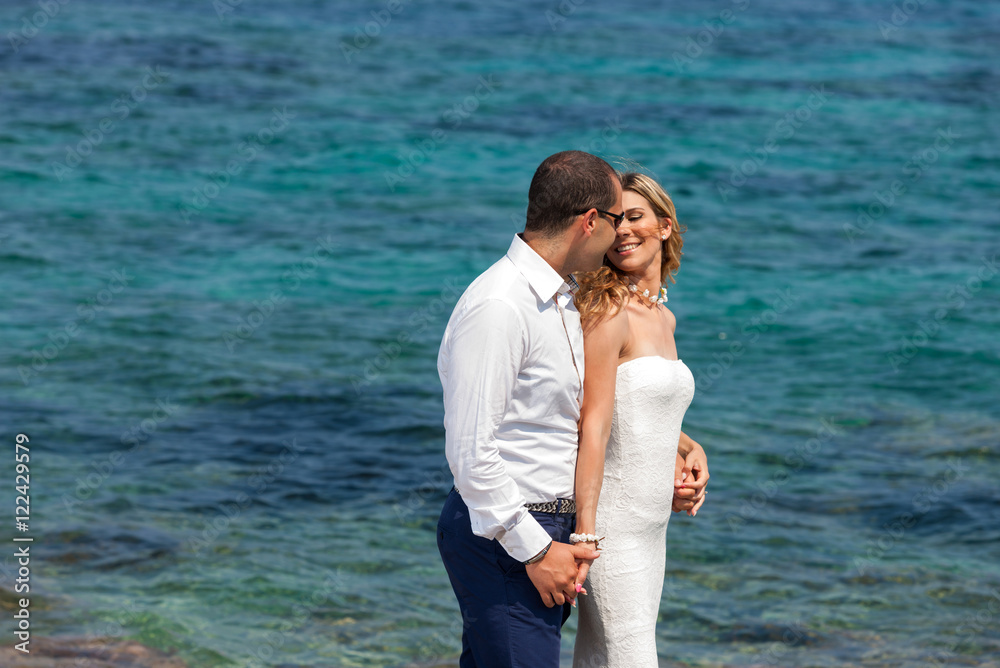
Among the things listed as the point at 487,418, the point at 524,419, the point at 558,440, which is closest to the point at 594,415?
the point at 558,440

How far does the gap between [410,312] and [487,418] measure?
10.1 meters

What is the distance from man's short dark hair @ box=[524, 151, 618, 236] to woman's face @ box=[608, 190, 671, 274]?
0.55 meters

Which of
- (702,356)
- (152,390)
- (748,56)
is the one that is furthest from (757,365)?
(748,56)

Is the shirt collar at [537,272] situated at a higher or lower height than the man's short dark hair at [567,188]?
lower

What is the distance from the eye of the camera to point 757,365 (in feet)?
39.3

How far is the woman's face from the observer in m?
3.99

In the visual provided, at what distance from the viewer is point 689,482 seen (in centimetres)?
419

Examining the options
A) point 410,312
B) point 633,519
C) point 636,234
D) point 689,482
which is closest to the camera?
point 633,519

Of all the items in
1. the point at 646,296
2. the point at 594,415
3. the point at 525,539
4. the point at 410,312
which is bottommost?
the point at 410,312

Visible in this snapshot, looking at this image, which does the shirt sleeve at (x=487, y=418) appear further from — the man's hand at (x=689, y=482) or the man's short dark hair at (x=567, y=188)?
the man's hand at (x=689, y=482)

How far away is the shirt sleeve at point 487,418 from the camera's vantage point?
3.26 meters

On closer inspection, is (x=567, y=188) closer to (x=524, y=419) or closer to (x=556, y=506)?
(x=524, y=419)

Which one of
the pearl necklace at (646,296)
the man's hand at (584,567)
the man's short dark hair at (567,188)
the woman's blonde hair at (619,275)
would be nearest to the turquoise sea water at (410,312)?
the woman's blonde hair at (619,275)

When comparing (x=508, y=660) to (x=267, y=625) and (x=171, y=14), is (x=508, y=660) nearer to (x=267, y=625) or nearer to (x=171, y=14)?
(x=267, y=625)
